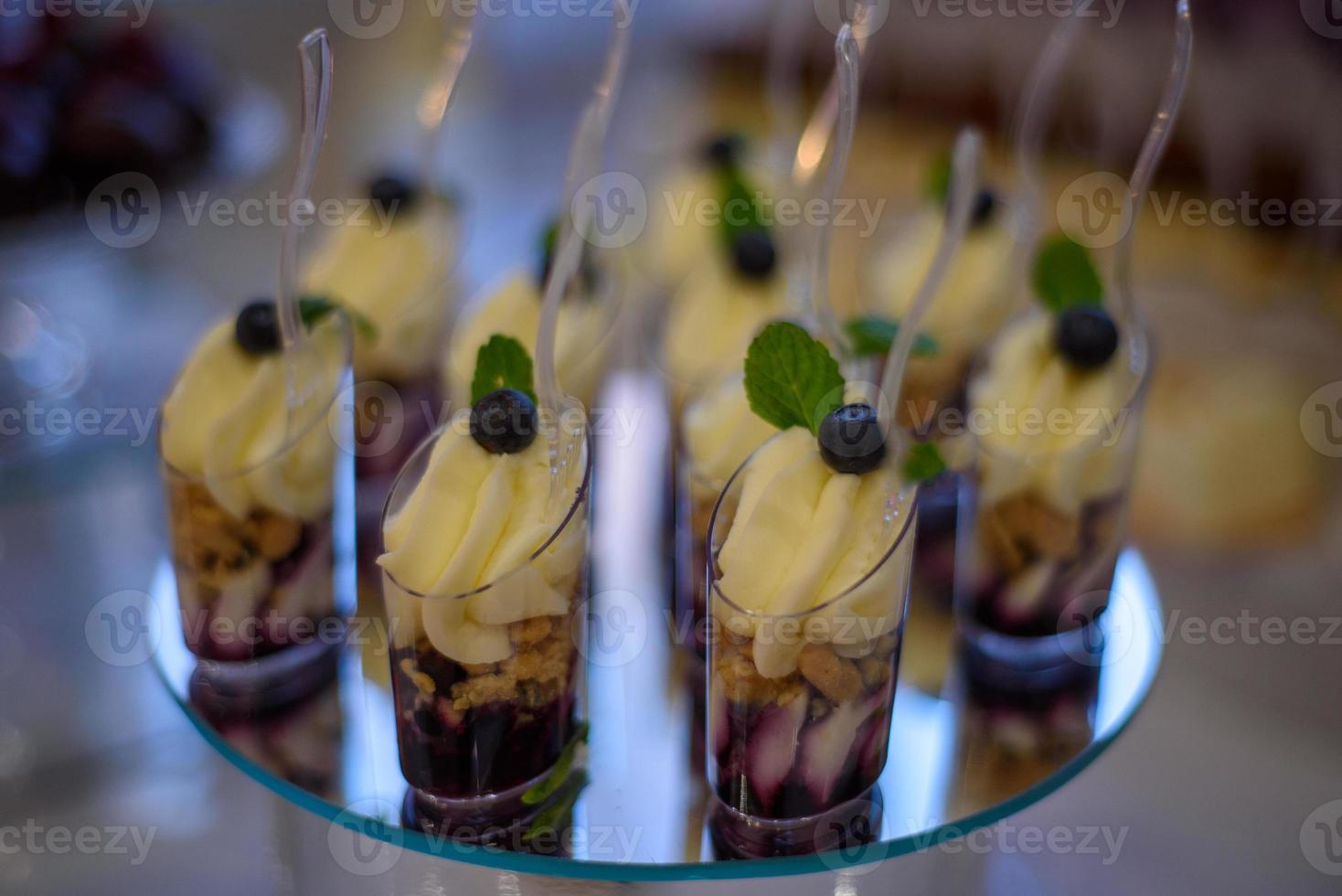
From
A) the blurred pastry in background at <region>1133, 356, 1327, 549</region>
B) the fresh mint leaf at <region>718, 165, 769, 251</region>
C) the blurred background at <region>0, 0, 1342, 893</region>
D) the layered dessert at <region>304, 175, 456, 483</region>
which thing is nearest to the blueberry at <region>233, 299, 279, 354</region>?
the layered dessert at <region>304, 175, 456, 483</region>

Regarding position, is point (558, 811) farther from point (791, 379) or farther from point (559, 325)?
point (559, 325)

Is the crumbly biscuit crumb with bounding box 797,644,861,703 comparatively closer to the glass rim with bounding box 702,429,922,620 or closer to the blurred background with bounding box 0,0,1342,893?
the glass rim with bounding box 702,429,922,620

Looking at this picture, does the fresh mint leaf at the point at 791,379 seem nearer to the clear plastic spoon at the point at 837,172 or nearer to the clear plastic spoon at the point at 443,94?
the clear plastic spoon at the point at 837,172

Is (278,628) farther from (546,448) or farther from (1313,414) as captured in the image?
(1313,414)

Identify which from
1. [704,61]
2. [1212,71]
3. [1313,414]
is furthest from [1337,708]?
[704,61]

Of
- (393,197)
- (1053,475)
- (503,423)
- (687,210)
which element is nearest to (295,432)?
(503,423)

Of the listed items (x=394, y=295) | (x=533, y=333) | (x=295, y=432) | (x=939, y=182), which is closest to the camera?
(x=295, y=432)
